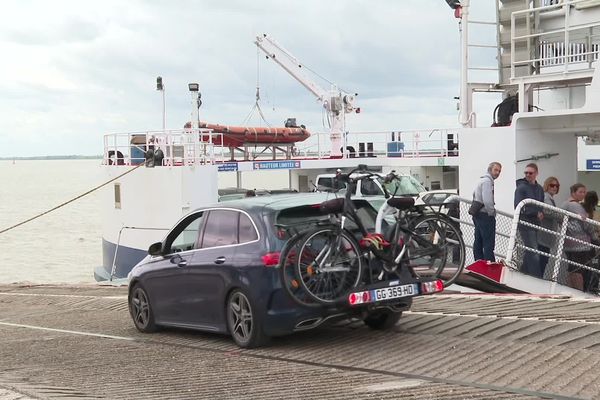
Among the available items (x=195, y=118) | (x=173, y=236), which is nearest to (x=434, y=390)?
(x=173, y=236)

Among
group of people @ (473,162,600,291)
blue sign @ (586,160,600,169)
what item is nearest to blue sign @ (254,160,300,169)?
blue sign @ (586,160,600,169)

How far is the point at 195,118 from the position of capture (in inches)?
1147

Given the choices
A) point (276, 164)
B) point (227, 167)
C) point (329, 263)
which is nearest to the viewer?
point (329, 263)

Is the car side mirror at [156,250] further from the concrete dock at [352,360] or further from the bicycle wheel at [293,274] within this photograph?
the bicycle wheel at [293,274]

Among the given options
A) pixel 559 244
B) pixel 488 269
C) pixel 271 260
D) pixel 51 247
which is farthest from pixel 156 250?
pixel 51 247

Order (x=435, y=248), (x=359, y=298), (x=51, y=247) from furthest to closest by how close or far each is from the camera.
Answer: (x=51, y=247) < (x=435, y=248) < (x=359, y=298)

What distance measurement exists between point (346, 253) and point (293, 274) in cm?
53

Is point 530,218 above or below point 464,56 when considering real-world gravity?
below

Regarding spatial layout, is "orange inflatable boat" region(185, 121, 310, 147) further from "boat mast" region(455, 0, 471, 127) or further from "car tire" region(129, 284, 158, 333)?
"car tire" region(129, 284, 158, 333)

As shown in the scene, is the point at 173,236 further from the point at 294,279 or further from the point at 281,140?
the point at 281,140

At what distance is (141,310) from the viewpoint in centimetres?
995

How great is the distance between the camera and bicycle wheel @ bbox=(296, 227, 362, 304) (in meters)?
7.38

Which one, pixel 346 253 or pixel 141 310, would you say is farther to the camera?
pixel 141 310

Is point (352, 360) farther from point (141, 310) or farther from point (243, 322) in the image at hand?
point (141, 310)
